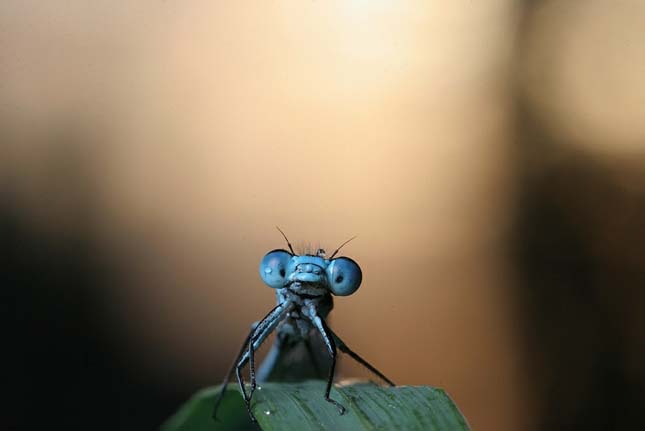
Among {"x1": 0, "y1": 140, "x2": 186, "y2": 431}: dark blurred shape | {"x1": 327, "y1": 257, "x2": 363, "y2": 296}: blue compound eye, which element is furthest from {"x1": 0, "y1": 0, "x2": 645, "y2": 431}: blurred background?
{"x1": 327, "y1": 257, "x2": 363, "y2": 296}: blue compound eye

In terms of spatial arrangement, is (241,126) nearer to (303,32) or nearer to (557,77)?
(303,32)

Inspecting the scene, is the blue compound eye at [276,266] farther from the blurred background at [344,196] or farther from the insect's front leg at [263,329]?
the blurred background at [344,196]

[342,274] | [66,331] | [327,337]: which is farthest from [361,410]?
[66,331]

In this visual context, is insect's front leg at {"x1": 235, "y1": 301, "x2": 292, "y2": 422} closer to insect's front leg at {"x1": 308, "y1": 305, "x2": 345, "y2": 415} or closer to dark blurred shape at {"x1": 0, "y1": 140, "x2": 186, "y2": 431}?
insect's front leg at {"x1": 308, "y1": 305, "x2": 345, "y2": 415}

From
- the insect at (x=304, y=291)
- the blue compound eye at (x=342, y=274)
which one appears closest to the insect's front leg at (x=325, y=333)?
the insect at (x=304, y=291)

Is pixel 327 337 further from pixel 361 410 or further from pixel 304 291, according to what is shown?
pixel 361 410

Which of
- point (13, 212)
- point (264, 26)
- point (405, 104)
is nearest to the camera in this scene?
point (264, 26)

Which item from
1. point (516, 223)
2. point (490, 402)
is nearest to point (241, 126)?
point (516, 223)
